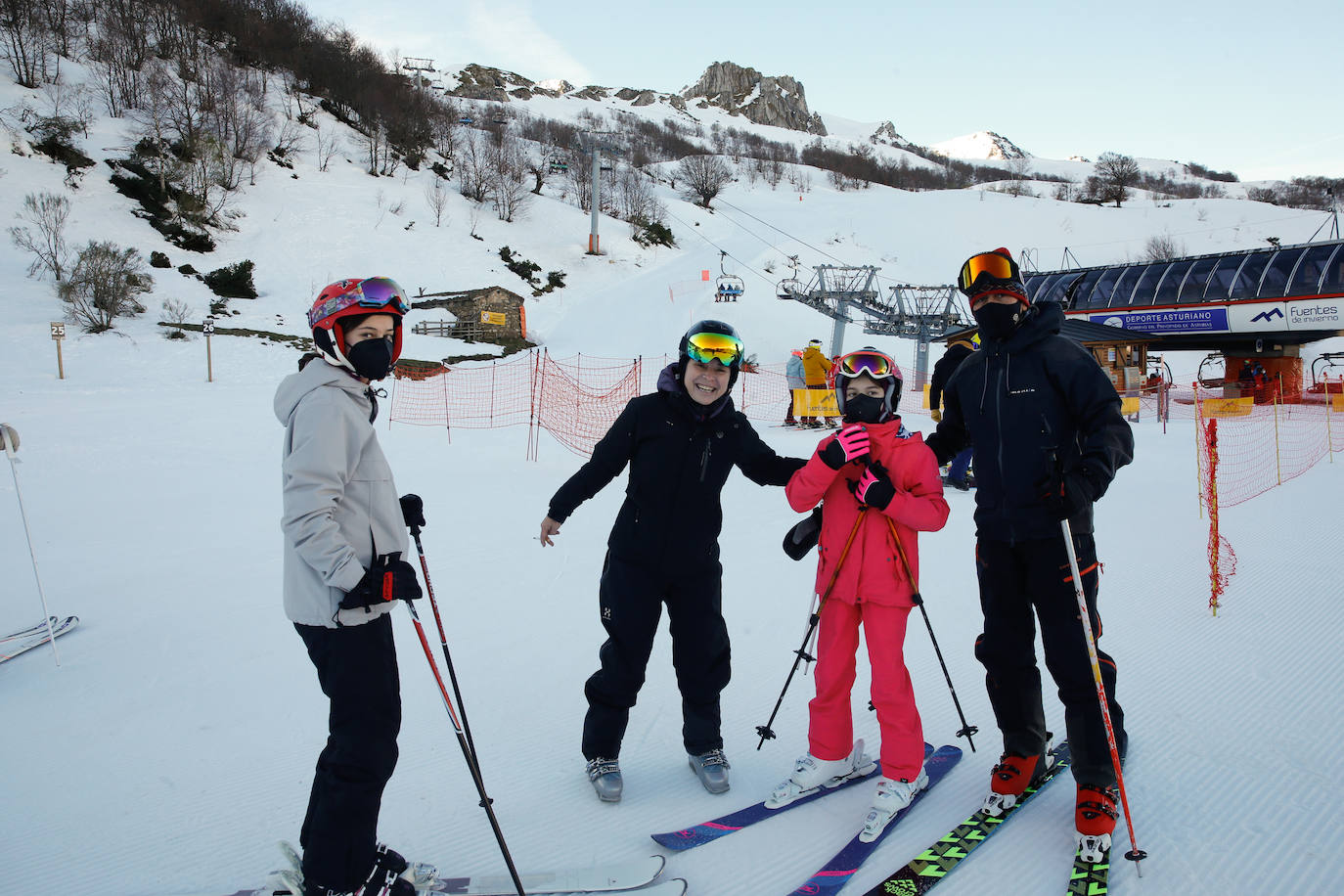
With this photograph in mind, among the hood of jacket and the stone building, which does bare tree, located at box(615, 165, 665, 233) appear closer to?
the stone building

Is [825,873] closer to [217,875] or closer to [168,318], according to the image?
[217,875]

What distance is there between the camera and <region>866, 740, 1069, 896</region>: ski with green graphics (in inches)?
87.0

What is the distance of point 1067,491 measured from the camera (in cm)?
229

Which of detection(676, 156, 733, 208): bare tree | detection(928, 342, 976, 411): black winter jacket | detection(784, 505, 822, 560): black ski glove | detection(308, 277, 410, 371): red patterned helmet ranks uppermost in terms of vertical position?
detection(676, 156, 733, 208): bare tree

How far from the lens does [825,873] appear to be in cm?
228

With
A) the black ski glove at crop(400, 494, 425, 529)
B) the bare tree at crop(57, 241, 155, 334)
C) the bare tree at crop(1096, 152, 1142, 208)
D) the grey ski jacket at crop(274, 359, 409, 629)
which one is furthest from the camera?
the bare tree at crop(1096, 152, 1142, 208)

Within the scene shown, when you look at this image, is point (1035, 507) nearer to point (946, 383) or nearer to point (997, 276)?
point (946, 383)

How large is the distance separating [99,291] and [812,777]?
23.4m

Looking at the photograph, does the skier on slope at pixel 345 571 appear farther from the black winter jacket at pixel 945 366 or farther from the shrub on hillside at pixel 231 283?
the shrub on hillside at pixel 231 283

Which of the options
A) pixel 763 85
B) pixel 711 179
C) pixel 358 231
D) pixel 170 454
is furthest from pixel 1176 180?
pixel 170 454

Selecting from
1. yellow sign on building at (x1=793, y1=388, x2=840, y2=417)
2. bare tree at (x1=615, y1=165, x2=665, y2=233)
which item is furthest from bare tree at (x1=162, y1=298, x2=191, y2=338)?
bare tree at (x1=615, y1=165, x2=665, y2=233)

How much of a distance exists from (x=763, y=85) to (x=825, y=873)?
463ft

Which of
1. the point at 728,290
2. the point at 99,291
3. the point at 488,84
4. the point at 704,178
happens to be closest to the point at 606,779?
the point at 99,291

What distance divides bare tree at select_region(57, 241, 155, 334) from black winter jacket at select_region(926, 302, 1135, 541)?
22.7 metres
